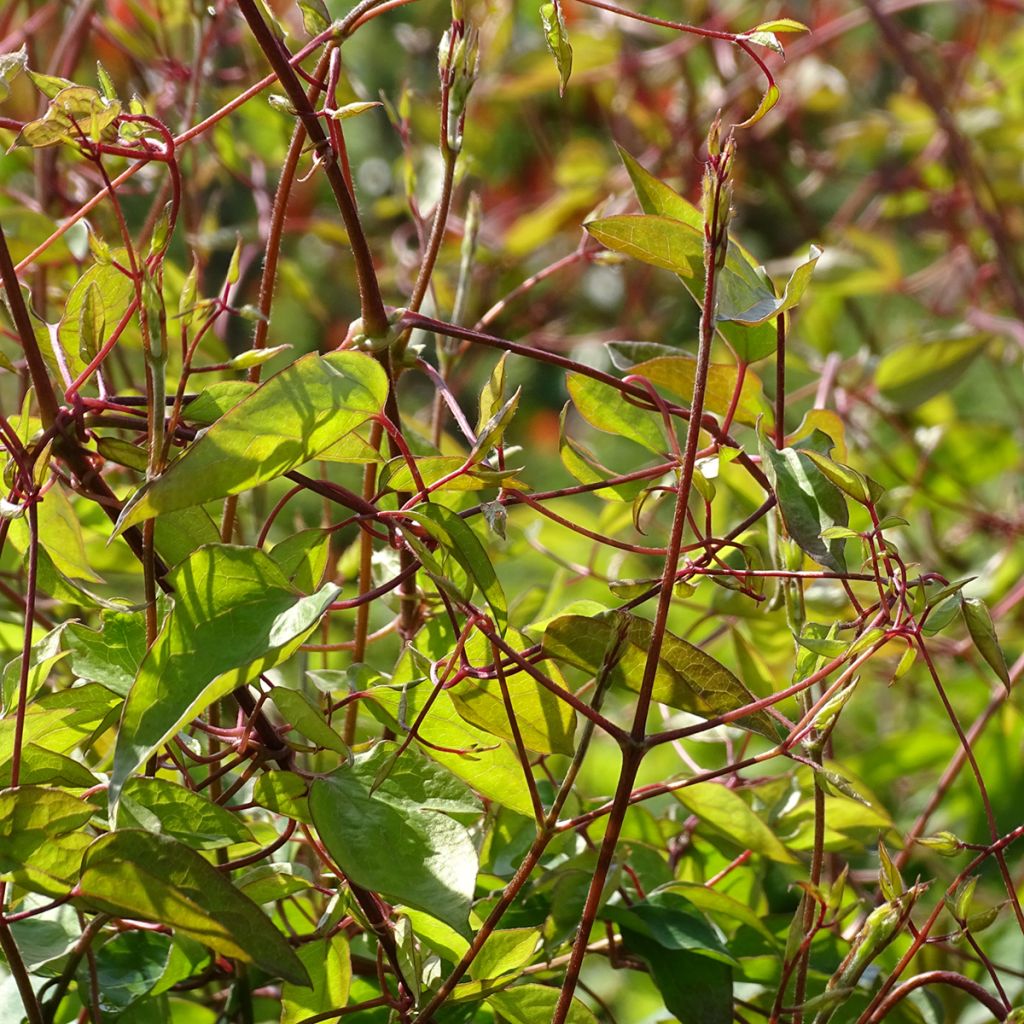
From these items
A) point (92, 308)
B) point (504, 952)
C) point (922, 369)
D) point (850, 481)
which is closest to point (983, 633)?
point (850, 481)

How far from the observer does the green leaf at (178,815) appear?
0.32 meters

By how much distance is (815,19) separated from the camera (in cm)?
123

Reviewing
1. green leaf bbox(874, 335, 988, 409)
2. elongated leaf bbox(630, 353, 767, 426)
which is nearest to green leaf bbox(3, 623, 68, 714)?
elongated leaf bbox(630, 353, 767, 426)

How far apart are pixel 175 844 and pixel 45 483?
0.11m

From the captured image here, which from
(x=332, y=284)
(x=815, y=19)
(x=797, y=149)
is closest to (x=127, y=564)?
(x=797, y=149)

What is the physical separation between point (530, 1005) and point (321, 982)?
6 cm

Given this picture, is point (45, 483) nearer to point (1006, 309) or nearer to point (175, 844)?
point (175, 844)

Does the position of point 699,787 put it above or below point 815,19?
below

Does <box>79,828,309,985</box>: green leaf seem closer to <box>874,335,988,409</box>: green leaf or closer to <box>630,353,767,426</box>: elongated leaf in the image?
<box>630,353,767,426</box>: elongated leaf

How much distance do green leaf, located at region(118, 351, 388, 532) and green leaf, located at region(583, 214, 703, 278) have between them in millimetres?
88

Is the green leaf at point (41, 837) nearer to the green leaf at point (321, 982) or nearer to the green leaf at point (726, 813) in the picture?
the green leaf at point (321, 982)

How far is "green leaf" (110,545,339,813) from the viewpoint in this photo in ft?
0.91

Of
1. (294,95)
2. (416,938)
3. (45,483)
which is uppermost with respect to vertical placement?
(294,95)

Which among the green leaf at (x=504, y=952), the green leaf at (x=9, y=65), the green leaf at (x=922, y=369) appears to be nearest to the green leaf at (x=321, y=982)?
the green leaf at (x=504, y=952)
